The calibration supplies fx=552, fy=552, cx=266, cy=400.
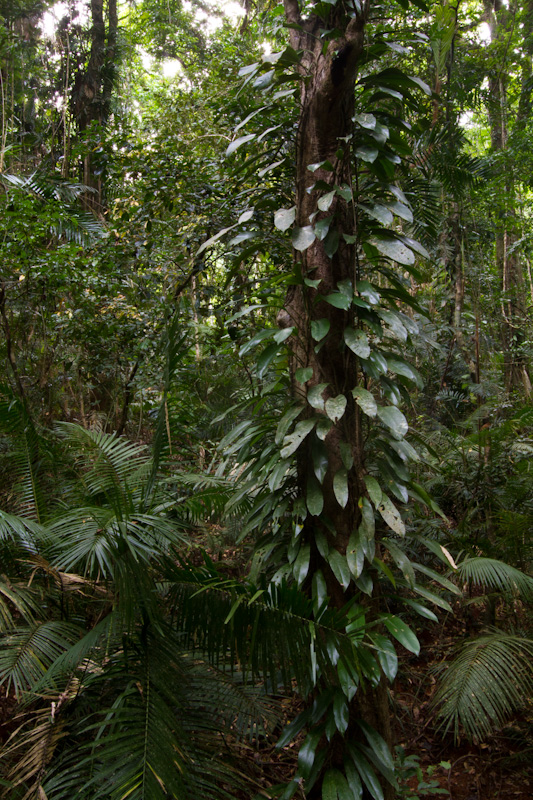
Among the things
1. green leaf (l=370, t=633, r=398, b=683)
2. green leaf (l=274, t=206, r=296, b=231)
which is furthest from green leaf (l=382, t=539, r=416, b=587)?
green leaf (l=274, t=206, r=296, b=231)

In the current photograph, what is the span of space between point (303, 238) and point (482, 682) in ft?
6.69

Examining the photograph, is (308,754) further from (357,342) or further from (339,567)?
(357,342)

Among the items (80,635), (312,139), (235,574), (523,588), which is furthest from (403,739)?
(312,139)

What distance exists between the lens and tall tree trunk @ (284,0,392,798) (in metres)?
1.84

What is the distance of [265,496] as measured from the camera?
6.76 ft

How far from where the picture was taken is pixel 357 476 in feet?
6.29

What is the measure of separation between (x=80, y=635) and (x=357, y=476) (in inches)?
50.2

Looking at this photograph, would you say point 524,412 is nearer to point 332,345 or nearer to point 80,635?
point 332,345

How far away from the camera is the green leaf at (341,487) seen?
176 centimetres

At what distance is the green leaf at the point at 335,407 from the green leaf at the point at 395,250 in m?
0.50

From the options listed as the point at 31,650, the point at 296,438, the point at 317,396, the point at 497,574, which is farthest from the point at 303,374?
the point at 497,574

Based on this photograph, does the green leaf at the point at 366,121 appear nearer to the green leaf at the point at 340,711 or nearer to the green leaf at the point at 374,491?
Result: the green leaf at the point at 374,491

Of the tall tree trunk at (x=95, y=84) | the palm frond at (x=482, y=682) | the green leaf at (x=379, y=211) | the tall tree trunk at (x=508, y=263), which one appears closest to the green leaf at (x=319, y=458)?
the green leaf at (x=379, y=211)

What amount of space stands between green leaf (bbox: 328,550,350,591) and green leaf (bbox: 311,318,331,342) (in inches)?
27.9
